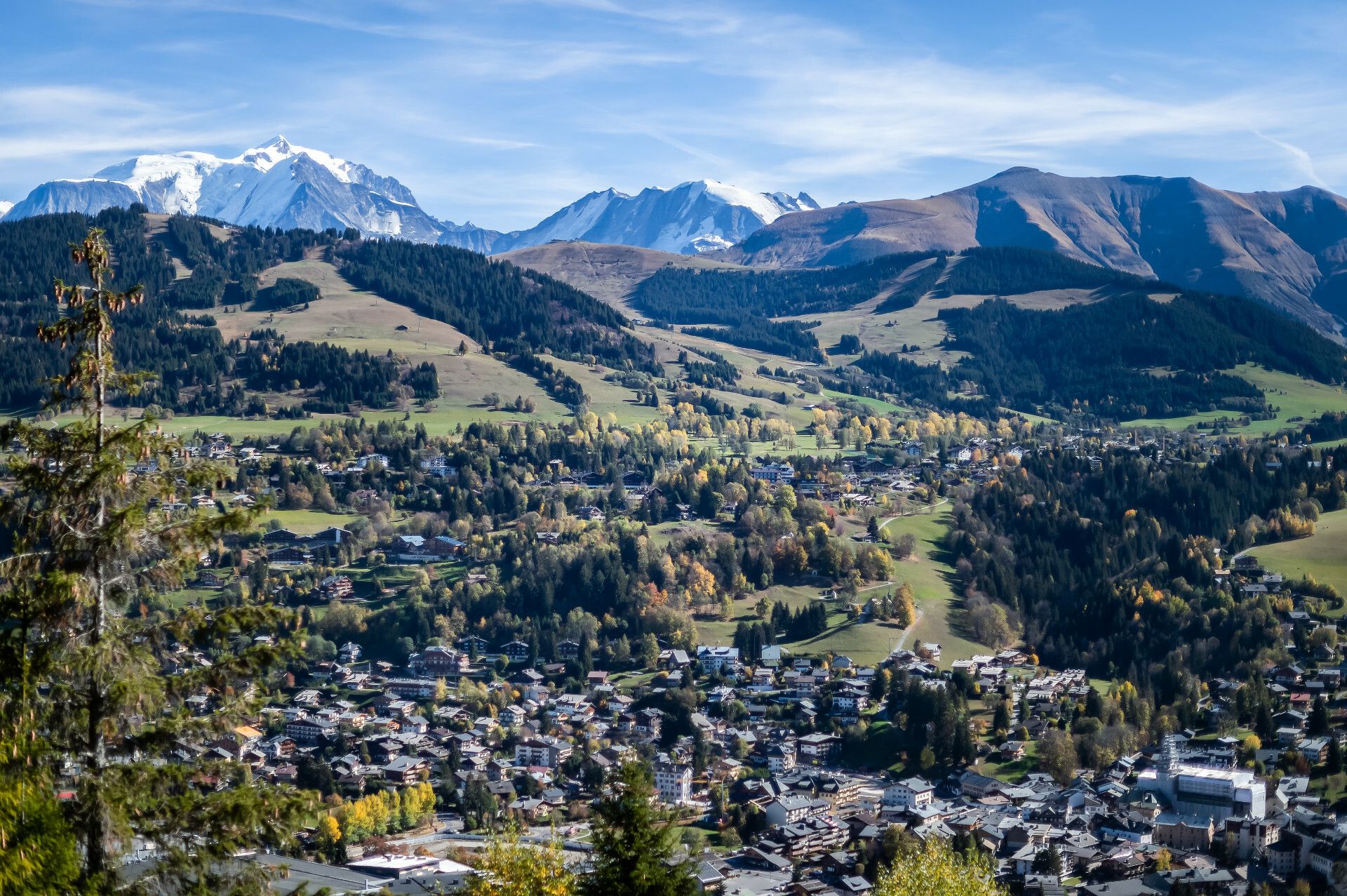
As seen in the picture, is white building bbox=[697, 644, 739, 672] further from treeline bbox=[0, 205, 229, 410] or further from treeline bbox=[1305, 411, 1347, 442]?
treeline bbox=[1305, 411, 1347, 442]

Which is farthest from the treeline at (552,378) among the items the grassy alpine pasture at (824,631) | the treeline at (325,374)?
the grassy alpine pasture at (824,631)

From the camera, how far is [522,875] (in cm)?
2170

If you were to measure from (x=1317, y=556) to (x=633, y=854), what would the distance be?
96509mm

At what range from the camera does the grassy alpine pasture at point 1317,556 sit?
325 feet

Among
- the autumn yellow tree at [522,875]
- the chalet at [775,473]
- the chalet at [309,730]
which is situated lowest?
the chalet at [309,730]

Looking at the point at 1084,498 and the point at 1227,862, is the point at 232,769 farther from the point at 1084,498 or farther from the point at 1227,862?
the point at 1084,498

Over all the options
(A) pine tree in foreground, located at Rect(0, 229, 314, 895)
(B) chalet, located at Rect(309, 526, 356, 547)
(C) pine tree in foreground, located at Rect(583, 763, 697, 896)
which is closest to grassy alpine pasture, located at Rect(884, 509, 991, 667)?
(B) chalet, located at Rect(309, 526, 356, 547)

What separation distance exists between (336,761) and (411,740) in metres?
5.18

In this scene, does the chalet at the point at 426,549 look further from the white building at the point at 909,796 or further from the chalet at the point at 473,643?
the white building at the point at 909,796

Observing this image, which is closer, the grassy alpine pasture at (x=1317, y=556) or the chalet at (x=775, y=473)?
the grassy alpine pasture at (x=1317, y=556)

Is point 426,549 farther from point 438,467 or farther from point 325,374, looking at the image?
point 325,374

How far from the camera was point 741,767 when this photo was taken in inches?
2906

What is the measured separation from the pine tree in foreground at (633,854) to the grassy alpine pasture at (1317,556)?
87.8m

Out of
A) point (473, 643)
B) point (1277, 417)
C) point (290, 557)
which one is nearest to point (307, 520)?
point (290, 557)
